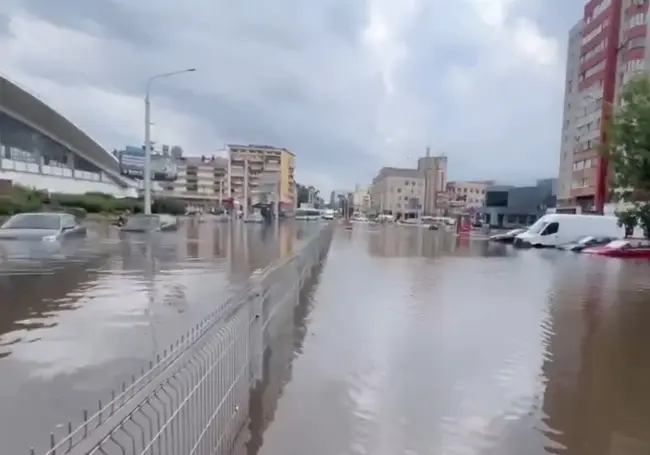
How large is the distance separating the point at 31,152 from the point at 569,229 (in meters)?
60.4

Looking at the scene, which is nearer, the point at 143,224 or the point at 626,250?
the point at 626,250

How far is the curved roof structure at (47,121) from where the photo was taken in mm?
54812

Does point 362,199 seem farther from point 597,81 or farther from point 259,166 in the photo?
point 597,81

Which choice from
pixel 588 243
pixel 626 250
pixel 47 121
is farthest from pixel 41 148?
pixel 626 250

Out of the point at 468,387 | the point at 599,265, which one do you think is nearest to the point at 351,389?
the point at 468,387

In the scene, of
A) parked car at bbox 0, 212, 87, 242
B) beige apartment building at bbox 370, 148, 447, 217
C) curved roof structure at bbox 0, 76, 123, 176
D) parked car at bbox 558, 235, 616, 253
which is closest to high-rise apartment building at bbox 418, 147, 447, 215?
beige apartment building at bbox 370, 148, 447, 217

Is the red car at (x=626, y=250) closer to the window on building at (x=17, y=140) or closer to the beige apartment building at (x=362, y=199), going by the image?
the window on building at (x=17, y=140)

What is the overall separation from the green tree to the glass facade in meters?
47.2

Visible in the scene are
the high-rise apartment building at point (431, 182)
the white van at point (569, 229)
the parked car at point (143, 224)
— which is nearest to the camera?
the parked car at point (143, 224)

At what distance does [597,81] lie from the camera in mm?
55781

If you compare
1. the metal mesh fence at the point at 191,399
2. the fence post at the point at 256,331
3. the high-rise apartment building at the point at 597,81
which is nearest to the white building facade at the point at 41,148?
the fence post at the point at 256,331

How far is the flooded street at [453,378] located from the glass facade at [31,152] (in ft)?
160

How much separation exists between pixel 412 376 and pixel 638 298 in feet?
31.2

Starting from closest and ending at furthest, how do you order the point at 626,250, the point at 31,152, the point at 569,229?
the point at 626,250 → the point at 569,229 → the point at 31,152
